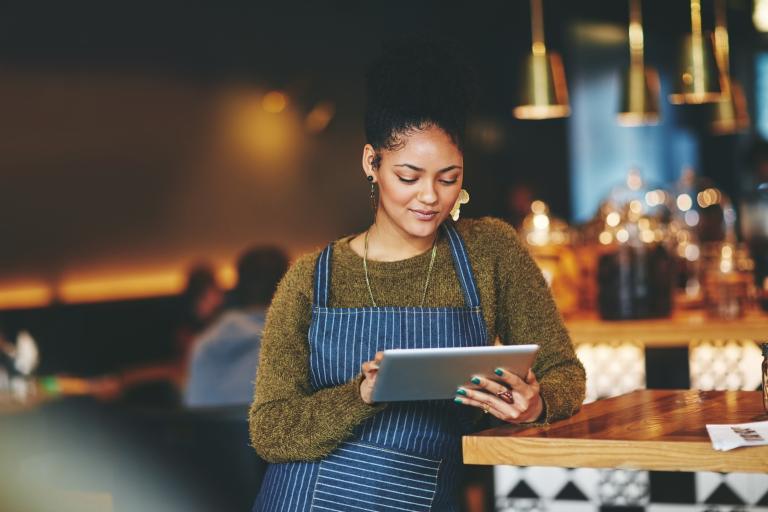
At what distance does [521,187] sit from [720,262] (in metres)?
5.09

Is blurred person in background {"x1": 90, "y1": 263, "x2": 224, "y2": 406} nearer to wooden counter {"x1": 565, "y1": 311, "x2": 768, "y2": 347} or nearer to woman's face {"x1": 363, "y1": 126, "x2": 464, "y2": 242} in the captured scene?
wooden counter {"x1": 565, "y1": 311, "x2": 768, "y2": 347}

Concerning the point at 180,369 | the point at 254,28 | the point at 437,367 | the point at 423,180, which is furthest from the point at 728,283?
the point at 254,28

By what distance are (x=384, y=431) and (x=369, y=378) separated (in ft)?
0.73

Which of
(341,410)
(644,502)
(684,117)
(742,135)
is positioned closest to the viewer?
(341,410)

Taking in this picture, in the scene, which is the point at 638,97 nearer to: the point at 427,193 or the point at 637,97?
the point at 637,97

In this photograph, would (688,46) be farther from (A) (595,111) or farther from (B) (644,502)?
(A) (595,111)

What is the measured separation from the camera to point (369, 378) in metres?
1.86

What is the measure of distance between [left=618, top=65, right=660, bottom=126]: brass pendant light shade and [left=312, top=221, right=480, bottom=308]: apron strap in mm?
2663

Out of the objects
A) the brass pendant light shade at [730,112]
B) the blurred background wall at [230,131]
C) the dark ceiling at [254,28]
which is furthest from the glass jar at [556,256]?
the brass pendant light shade at [730,112]

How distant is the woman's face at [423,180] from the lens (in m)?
2.01

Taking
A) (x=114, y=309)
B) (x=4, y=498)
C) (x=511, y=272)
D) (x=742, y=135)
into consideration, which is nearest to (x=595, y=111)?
(x=742, y=135)

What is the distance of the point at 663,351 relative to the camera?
11.6 ft

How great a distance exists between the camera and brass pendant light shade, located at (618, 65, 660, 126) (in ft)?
15.1

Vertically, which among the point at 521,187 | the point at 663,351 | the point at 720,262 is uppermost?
the point at 521,187
